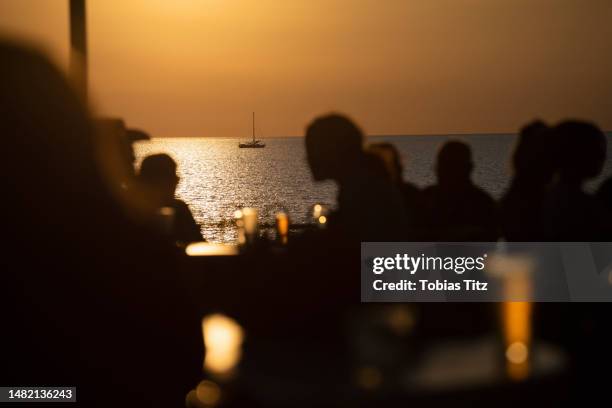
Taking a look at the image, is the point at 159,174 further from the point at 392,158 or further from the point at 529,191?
the point at 529,191

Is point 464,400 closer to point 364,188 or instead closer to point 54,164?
point 54,164

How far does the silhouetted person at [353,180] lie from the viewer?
303 cm

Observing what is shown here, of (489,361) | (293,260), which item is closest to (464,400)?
(489,361)

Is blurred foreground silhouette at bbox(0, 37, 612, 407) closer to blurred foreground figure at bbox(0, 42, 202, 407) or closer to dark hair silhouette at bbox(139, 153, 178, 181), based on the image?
blurred foreground figure at bbox(0, 42, 202, 407)

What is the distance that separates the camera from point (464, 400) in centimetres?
121

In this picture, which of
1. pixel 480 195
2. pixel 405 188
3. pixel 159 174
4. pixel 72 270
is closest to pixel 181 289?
pixel 72 270

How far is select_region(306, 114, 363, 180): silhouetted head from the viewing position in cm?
299

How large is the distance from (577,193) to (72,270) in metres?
3.01

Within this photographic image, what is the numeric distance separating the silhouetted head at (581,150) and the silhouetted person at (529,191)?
213 millimetres

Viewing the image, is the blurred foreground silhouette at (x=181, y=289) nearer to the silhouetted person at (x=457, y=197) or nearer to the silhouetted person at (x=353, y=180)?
the silhouetted person at (x=353, y=180)

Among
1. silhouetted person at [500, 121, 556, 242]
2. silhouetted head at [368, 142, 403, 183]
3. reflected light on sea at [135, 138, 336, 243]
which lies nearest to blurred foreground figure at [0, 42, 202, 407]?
silhouetted person at [500, 121, 556, 242]

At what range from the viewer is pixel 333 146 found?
3072 mm

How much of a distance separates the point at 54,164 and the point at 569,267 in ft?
8.96

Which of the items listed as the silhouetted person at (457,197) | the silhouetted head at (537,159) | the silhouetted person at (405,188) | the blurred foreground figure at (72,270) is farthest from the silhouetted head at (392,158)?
the blurred foreground figure at (72,270)
